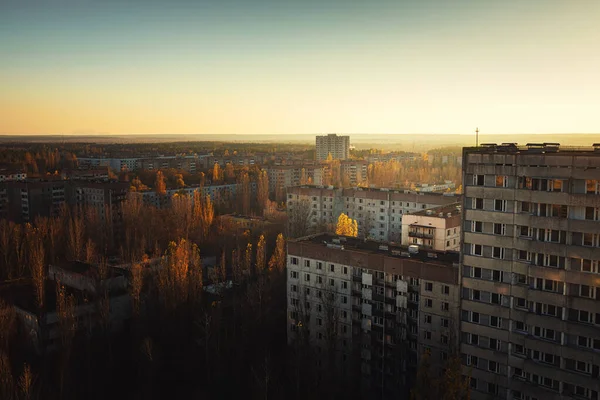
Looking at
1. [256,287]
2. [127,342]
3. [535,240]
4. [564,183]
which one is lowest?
[127,342]

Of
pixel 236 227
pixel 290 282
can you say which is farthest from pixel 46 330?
pixel 236 227

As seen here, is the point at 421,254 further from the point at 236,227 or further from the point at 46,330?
the point at 236,227

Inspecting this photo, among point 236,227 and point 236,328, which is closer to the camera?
point 236,328

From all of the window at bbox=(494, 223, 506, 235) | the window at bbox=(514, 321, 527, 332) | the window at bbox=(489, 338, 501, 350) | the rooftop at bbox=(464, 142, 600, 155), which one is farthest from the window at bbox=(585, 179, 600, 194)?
the window at bbox=(489, 338, 501, 350)

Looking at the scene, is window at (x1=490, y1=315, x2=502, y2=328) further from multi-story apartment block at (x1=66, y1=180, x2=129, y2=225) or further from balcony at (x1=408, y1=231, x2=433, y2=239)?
multi-story apartment block at (x1=66, y1=180, x2=129, y2=225)

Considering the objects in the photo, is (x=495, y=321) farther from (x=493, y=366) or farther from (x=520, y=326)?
(x=493, y=366)

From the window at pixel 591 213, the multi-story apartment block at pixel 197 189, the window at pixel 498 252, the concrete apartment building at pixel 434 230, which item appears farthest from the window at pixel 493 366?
the multi-story apartment block at pixel 197 189
